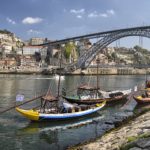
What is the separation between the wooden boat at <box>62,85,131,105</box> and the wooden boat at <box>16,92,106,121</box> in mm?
9085

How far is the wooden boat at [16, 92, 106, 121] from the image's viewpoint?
34844 mm

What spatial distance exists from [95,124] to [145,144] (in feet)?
61.8

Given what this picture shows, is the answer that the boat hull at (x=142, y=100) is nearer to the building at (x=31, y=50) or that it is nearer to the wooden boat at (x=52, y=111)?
the wooden boat at (x=52, y=111)

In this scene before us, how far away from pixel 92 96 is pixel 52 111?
15253 mm

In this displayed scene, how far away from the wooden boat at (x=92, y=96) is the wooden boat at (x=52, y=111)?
909cm

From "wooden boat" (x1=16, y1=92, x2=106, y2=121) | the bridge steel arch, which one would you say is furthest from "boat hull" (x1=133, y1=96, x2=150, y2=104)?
the bridge steel arch

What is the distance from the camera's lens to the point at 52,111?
36844mm

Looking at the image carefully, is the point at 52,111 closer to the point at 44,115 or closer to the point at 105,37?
the point at 44,115

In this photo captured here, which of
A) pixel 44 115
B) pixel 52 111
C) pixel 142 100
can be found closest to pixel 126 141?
pixel 44 115

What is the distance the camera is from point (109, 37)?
12662 cm

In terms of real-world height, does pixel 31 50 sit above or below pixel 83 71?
above

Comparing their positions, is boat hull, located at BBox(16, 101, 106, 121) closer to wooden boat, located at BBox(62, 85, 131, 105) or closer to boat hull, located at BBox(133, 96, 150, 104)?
wooden boat, located at BBox(62, 85, 131, 105)

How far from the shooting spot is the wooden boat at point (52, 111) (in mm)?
34844

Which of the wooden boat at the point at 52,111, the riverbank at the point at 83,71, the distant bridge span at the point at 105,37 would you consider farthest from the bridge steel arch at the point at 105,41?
the wooden boat at the point at 52,111
